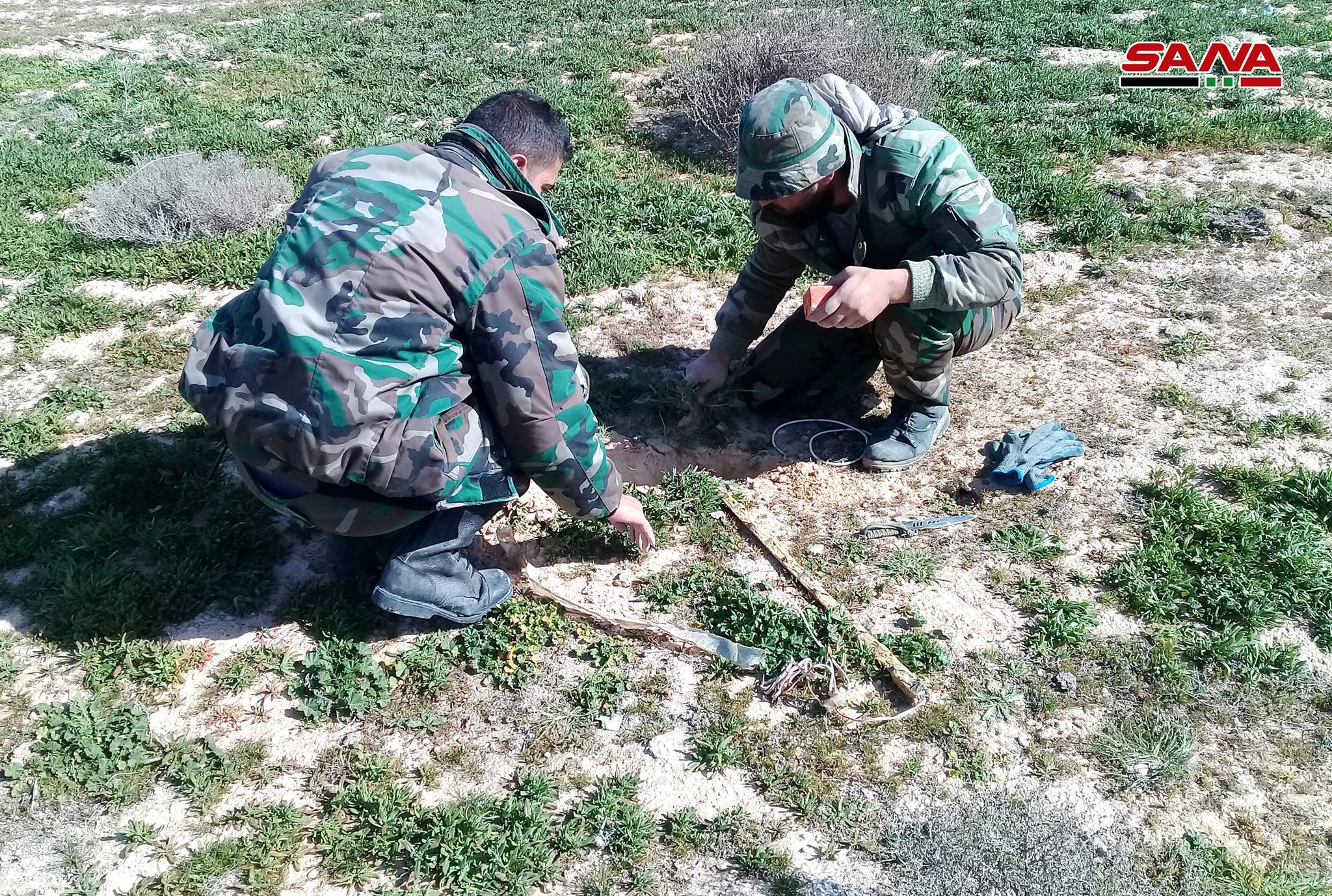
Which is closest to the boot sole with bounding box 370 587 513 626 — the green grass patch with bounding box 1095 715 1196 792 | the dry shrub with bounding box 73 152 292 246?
the green grass patch with bounding box 1095 715 1196 792

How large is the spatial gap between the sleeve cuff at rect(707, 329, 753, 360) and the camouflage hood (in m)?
0.89

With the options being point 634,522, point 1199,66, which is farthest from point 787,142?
point 1199,66

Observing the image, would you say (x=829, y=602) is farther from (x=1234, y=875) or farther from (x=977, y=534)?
(x=1234, y=875)

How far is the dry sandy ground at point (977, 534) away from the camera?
2480mm

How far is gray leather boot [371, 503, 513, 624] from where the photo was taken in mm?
2852

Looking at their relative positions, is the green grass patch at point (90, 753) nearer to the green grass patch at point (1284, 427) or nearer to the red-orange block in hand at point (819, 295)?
the red-orange block in hand at point (819, 295)

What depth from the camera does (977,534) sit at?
3410mm

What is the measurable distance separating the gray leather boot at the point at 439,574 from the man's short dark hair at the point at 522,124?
111 centimetres

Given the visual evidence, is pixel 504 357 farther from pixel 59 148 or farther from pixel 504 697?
pixel 59 148

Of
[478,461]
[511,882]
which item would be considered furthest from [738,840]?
[478,461]

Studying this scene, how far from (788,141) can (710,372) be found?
1285 mm

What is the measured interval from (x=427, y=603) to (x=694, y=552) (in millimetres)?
1023

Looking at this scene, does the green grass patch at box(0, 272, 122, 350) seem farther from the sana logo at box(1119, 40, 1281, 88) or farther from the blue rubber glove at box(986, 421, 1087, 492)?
the sana logo at box(1119, 40, 1281, 88)

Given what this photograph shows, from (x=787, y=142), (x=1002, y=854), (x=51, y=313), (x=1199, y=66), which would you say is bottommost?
(x=1002, y=854)
